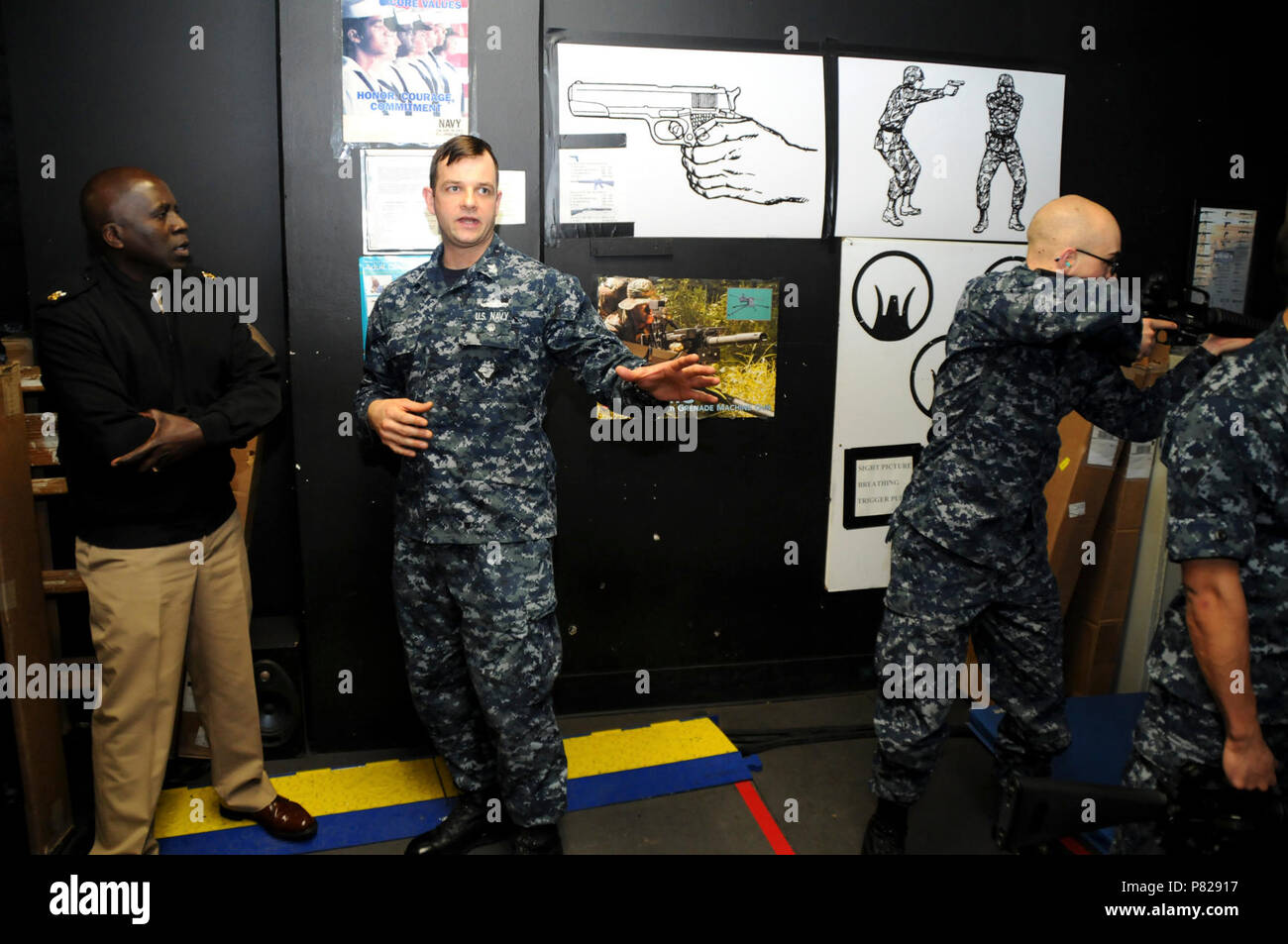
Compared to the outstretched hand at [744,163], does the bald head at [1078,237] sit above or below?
below

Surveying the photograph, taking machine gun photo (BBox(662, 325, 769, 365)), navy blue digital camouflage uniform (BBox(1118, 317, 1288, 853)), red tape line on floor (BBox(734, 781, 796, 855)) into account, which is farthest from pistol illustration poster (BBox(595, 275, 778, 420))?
navy blue digital camouflage uniform (BBox(1118, 317, 1288, 853))

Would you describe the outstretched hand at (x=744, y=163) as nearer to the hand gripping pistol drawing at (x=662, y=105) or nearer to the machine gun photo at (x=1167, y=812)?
the hand gripping pistol drawing at (x=662, y=105)

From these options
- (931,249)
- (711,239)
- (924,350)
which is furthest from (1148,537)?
(711,239)

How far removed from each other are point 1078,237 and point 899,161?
1221 mm

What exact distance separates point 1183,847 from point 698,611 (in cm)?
203

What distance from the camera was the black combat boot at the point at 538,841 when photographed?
2.40 m

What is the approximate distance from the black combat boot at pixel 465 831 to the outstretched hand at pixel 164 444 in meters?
1.27

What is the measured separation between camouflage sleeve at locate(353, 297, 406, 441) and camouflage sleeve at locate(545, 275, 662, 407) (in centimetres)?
48

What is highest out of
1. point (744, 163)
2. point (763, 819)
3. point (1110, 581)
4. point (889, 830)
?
point (744, 163)

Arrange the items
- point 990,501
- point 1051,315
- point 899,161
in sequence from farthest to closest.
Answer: point 899,161, point 990,501, point 1051,315

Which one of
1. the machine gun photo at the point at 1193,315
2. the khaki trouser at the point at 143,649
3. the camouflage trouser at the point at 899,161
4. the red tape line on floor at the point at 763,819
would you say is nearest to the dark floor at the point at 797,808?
the red tape line on floor at the point at 763,819

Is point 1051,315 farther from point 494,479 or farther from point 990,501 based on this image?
point 494,479

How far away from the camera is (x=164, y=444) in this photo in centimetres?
215

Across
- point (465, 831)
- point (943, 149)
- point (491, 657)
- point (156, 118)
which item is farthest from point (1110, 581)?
point (156, 118)
